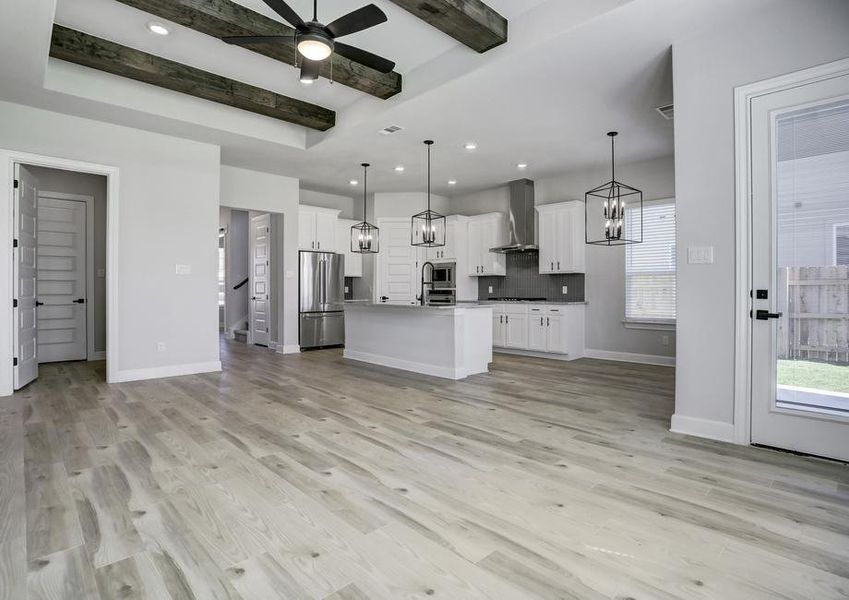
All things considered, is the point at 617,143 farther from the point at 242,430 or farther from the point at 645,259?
the point at 242,430

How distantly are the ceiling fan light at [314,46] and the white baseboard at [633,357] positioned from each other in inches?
222

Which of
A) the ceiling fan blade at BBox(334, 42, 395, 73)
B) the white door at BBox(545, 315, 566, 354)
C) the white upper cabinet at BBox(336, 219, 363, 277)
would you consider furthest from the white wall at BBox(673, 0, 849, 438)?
the white upper cabinet at BBox(336, 219, 363, 277)

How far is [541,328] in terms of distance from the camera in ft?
22.7

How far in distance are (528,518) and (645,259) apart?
550cm

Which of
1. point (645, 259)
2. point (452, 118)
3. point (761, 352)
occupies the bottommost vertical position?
point (761, 352)

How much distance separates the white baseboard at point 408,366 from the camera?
17.3 feet

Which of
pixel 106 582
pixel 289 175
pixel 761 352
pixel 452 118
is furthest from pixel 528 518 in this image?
pixel 289 175

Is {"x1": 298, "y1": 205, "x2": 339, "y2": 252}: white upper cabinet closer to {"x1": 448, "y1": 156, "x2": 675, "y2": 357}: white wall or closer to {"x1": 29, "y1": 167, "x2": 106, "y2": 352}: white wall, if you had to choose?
{"x1": 29, "y1": 167, "x2": 106, "y2": 352}: white wall

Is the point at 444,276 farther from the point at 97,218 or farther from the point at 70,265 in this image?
the point at 70,265

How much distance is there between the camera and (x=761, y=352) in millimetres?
2910

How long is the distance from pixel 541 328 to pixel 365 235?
2981 mm

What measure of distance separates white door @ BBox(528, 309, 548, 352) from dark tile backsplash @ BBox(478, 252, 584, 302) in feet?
2.34

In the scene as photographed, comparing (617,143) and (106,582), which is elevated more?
(617,143)

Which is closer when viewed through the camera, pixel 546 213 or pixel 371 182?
pixel 546 213
